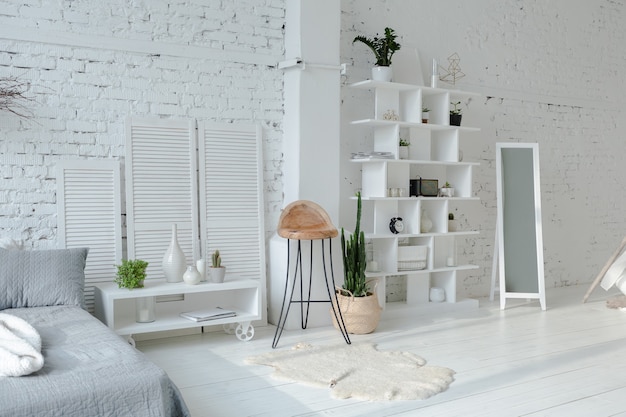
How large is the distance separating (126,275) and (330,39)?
8.67ft

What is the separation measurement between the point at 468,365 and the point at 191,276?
2.03 metres

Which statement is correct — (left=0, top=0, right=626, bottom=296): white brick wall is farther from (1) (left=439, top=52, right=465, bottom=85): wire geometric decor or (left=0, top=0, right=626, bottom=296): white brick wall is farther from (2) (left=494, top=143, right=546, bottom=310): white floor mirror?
(2) (left=494, top=143, right=546, bottom=310): white floor mirror

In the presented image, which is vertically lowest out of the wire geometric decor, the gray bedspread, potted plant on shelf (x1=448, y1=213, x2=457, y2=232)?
the gray bedspread

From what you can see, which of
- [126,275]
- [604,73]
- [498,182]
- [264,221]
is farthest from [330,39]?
[604,73]

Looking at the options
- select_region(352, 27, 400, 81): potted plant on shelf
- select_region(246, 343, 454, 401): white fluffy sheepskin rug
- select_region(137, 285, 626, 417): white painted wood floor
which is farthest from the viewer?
select_region(352, 27, 400, 81): potted plant on shelf

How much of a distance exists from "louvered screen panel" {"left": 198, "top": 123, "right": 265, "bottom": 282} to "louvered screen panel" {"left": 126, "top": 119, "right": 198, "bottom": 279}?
0.11m

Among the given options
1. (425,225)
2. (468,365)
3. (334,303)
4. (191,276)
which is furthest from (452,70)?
(191,276)

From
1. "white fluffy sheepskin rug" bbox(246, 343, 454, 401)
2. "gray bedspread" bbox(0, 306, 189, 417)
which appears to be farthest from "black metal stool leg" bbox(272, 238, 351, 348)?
"gray bedspread" bbox(0, 306, 189, 417)

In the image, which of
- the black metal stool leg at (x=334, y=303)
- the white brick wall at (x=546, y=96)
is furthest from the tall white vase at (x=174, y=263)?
the white brick wall at (x=546, y=96)

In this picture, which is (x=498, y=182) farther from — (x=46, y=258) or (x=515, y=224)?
(x=46, y=258)

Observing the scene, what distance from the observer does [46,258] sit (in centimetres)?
423

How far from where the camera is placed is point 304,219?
17.1 feet

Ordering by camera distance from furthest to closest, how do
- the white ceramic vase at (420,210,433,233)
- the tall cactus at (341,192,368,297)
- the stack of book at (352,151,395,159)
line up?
the white ceramic vase at (420,210,433,233) < the stack of book at (352,151,395,159) < the tall cactus at (341,192,368,297)

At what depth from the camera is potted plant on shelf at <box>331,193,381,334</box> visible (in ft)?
17.1
